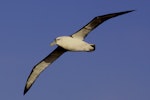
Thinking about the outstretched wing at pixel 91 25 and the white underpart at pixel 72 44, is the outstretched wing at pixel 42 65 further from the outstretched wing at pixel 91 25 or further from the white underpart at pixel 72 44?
the outstretched wing at pixel 91 25

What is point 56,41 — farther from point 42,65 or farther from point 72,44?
point 42,65

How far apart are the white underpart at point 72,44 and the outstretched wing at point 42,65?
8.48 ft

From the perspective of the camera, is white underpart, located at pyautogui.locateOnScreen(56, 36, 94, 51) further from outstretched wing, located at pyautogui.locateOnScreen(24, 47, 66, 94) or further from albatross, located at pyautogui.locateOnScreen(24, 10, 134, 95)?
outstretched wing, located at pyautogui.locateOnScreen(24, 47, 66, 94)

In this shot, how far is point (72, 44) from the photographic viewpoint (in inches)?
1069

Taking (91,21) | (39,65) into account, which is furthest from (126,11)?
(39,65)

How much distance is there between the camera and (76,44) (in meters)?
27.0

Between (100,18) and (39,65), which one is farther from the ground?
(100,18)

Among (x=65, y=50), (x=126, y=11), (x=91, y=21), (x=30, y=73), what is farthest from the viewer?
(x=30, y=73)

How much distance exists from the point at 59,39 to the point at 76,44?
1147mm

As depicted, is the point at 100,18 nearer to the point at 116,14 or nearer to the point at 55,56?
the point at 116,14

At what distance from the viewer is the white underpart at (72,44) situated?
26.7m

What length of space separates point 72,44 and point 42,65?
16.3 ft

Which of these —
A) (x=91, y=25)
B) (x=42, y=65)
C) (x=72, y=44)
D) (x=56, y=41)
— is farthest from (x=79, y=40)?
(x=42, y=65)

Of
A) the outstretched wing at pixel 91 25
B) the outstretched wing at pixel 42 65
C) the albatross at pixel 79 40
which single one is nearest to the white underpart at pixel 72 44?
the albatross at pixel 79 40
